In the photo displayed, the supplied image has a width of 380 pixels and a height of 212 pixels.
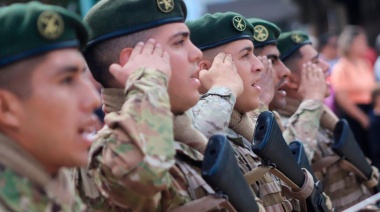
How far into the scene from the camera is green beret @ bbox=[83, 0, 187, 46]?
3.50 meters

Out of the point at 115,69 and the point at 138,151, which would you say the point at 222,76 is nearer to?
the point at 115,69

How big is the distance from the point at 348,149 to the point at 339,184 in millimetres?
324

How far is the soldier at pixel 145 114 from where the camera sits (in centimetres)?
300

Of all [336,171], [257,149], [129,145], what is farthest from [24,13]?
[336,171]

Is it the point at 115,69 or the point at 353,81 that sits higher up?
the point at 115,69

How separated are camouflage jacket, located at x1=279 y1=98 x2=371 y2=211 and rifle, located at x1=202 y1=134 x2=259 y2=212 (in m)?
1.89

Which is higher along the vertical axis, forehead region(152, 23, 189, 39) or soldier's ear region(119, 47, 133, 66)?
forehead region(152, 23, 189, 39)

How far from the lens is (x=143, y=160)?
2.97m

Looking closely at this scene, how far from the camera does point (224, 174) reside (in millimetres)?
3322

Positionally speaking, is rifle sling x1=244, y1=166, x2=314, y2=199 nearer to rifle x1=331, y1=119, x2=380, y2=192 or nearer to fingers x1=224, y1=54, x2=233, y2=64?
fingers x1=224, y1=54, x2=233, y2=64

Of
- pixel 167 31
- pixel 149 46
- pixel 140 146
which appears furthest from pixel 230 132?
pixel 140 146

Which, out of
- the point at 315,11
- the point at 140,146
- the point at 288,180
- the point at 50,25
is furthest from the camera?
the point at 315,11

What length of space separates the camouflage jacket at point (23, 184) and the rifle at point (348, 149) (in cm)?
298

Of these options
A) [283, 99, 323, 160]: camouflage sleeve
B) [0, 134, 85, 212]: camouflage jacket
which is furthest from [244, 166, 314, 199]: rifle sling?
[0, 134, 85, 212]: camouflage jacket
